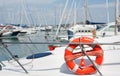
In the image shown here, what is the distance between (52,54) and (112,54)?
1.78 meters

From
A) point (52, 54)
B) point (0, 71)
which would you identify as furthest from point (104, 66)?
point (0, 71)

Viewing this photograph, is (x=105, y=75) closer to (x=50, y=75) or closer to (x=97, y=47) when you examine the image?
(x=97, y=47)

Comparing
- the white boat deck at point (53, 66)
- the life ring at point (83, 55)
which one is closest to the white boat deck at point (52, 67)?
the white boat deck at point (53, 66)

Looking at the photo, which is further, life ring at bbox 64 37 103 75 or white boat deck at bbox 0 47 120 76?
white boat deck at bbox 0 47 120 76

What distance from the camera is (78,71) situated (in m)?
5.66

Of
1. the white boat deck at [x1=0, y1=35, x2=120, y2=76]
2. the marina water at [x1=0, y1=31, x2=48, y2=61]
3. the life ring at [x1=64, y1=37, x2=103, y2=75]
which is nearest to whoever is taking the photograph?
the life ring at [x1=64, y1=37, x2=103, y2=75]

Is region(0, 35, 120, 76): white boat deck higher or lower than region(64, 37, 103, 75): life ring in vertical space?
lower

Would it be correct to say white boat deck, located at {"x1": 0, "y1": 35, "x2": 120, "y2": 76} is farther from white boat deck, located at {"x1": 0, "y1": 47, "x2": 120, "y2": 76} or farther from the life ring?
the life ring

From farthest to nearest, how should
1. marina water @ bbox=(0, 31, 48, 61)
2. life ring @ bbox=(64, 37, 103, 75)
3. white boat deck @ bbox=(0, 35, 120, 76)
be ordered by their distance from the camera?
marina water @ bbox=(0, 31, 48, 61) → white boat deck @ bbox=(0, 35, 120, 76) → life ring @ bbox=(64, 37, 103, 75)

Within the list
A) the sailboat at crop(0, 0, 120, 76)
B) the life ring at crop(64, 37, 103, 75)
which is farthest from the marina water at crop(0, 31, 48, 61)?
the life ring at crop(64, 37, 103, 75)

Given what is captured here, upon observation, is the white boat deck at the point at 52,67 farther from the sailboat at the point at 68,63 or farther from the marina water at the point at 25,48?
the marina water at the point at 25,48

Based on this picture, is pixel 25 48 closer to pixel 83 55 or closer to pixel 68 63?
pixel 68 63

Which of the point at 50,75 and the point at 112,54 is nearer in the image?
the point at 50,75

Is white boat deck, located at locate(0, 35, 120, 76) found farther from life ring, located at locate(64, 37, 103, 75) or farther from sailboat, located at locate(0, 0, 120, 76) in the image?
life ring, located at locate(64, 37, 103, 75)
